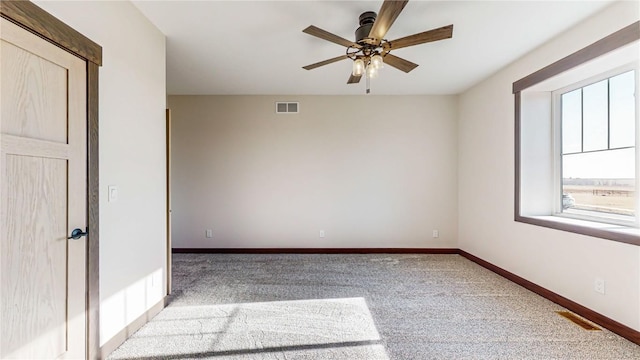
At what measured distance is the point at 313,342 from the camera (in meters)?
2.18

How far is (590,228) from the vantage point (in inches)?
99.3

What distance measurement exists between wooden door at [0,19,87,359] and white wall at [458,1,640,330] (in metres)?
3.83

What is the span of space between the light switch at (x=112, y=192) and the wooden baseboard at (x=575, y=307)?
3907 mm

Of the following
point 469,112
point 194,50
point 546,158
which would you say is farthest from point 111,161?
point 469,112

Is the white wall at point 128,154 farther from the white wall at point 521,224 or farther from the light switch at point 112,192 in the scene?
the white wall at point 521,224

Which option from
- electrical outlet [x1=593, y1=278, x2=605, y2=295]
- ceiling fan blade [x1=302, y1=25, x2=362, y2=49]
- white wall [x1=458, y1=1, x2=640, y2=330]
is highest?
ceiling fan blade [x1=302, y1=25, x2=362, y2=49]

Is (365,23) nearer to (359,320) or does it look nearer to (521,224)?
(359,320)

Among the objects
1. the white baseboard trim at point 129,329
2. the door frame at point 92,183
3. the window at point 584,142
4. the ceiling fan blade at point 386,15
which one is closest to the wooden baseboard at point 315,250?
the window at point 584,142

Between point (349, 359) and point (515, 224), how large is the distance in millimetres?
2667

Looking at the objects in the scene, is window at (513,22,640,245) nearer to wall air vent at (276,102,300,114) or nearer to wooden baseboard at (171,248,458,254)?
wooden baseboard at (171,248,458,254)

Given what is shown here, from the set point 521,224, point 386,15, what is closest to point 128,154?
point 386,15

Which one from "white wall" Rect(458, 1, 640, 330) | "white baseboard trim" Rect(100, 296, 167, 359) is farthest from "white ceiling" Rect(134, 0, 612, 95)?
"white baseboard trim" Rect(100, 296, 167, 359)

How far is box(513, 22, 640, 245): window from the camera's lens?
2402 millimetres

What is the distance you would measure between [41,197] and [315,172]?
352 cm
